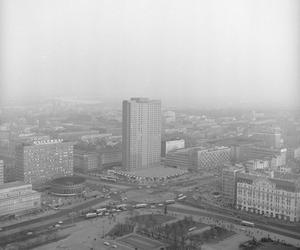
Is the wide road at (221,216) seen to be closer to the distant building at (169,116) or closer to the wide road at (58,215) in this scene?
the wide road at (58,215)

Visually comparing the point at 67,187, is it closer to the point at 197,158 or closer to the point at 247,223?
the point at 247,223

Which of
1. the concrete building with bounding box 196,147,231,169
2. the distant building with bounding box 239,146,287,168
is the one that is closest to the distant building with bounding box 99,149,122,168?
the concrete building with bounding box 196,147,231,169

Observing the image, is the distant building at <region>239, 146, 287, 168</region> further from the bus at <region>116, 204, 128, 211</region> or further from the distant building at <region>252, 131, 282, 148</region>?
the bus at <region>116, 204, 128, 211</region>

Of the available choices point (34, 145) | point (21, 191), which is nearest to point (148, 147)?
point (34, 145)

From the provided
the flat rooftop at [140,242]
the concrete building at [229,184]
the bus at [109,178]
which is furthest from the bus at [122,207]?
the bus at [109,178]

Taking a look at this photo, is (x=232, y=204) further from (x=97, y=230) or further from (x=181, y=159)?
(x=181, y=159)

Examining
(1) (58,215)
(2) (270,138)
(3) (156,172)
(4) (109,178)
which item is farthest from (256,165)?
(1) (58,215)
